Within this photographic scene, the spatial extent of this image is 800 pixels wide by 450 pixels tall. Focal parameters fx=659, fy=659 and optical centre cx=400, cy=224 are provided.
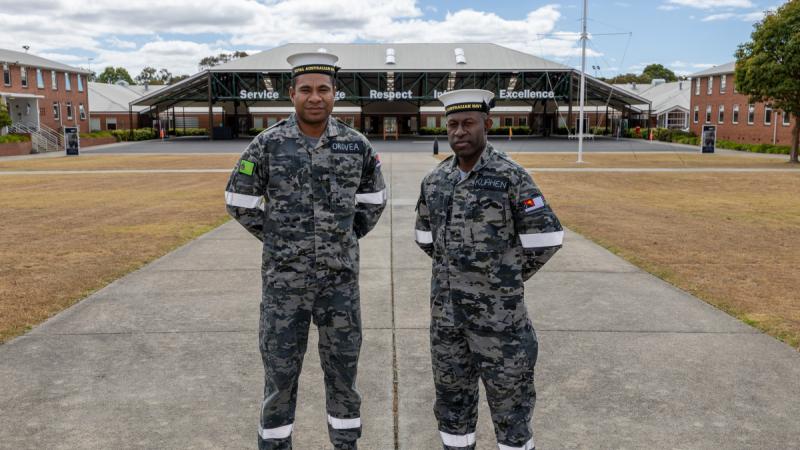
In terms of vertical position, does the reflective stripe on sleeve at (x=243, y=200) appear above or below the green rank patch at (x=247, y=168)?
below

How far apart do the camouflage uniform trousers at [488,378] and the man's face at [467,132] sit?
2.94 feet

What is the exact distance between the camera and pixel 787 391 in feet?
15.7

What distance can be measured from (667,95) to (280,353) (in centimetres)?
7473

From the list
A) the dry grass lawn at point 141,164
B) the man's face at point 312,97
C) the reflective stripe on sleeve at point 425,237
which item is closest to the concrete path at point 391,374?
the reflective stripe on sleeve at point 425,237

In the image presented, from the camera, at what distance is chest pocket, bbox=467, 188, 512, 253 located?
129 inches

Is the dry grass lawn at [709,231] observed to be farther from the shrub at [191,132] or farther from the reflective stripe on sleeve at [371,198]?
the shrub at [191,132]

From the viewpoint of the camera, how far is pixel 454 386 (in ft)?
11.1

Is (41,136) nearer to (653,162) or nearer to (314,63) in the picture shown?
(653,162)

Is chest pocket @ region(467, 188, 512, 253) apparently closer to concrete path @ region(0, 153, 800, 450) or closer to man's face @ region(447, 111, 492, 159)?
man's face @ region(447, 111, 492, 159)

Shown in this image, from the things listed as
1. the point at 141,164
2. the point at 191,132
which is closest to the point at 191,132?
the point at 191,132

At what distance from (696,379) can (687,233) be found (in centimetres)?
763

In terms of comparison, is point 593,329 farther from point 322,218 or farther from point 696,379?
point 322,218

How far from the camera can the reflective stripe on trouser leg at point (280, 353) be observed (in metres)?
3.52

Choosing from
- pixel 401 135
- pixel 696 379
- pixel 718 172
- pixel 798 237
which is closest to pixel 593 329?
pixel 696 379
